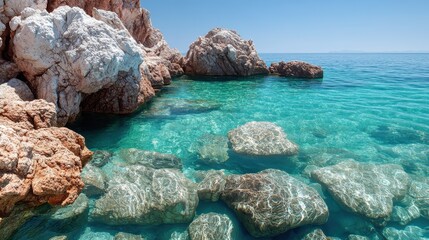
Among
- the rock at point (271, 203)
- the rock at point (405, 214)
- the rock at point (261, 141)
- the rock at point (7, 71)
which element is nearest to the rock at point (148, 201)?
the rock at point (271, 203)

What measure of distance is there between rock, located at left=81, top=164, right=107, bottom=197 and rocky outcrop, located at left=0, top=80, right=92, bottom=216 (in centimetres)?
52

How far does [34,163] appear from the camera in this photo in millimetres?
6121

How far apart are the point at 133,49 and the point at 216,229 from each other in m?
10.5

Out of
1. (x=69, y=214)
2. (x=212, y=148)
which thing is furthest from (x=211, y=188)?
(x=69, y=214)

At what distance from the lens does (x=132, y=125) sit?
44.1 feet

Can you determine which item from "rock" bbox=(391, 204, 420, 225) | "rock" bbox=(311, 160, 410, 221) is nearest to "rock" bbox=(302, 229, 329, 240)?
"rock" bbox=(311, 160, 410, 221)

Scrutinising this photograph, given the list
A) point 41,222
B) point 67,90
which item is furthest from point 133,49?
point 41,222

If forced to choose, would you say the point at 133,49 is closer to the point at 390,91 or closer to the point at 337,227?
the point at 337,227

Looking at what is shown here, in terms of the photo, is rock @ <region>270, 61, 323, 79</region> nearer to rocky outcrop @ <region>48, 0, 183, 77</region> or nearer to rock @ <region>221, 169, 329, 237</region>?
rocky outcrop @ <region>48, 0, 183, 77</region>

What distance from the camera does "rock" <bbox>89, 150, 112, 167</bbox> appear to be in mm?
9210

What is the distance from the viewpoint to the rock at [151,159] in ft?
31.2

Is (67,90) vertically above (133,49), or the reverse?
(133,49)

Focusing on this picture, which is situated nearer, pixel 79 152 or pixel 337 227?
pixel 337 227

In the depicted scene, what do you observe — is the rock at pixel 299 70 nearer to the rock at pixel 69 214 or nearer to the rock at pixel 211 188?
the rock at pixel 211 188
